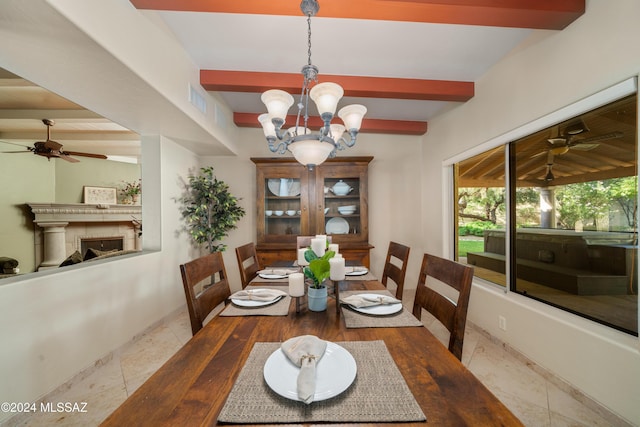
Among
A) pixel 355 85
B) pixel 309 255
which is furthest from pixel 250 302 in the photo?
pixel 355 85

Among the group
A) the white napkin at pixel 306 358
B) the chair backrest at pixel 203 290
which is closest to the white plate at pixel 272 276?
the chair backrest at pixel 203 290

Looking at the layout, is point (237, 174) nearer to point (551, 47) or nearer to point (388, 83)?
point (388, 83)

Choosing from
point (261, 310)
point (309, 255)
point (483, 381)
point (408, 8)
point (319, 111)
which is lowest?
point (483, 381)

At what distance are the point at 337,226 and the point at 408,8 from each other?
95.9 inches

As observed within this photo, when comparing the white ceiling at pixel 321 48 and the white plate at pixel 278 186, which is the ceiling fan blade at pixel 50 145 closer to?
the white ceiling at pixel 321 48

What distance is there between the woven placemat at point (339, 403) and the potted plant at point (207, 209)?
8.52 ft

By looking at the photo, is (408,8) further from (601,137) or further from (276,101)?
(601,137)

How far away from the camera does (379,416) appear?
0.54 meters

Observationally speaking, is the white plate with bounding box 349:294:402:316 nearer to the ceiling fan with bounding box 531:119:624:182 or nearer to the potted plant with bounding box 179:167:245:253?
the ceiling fan with bounding box 531:119:624:182

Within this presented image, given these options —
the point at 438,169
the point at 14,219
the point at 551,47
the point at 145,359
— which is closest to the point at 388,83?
the point at 551,47

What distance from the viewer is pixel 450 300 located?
1223mm

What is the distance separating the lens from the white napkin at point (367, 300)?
119cm

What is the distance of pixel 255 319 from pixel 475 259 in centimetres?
267

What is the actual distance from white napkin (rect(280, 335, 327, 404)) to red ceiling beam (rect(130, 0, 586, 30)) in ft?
5.71
